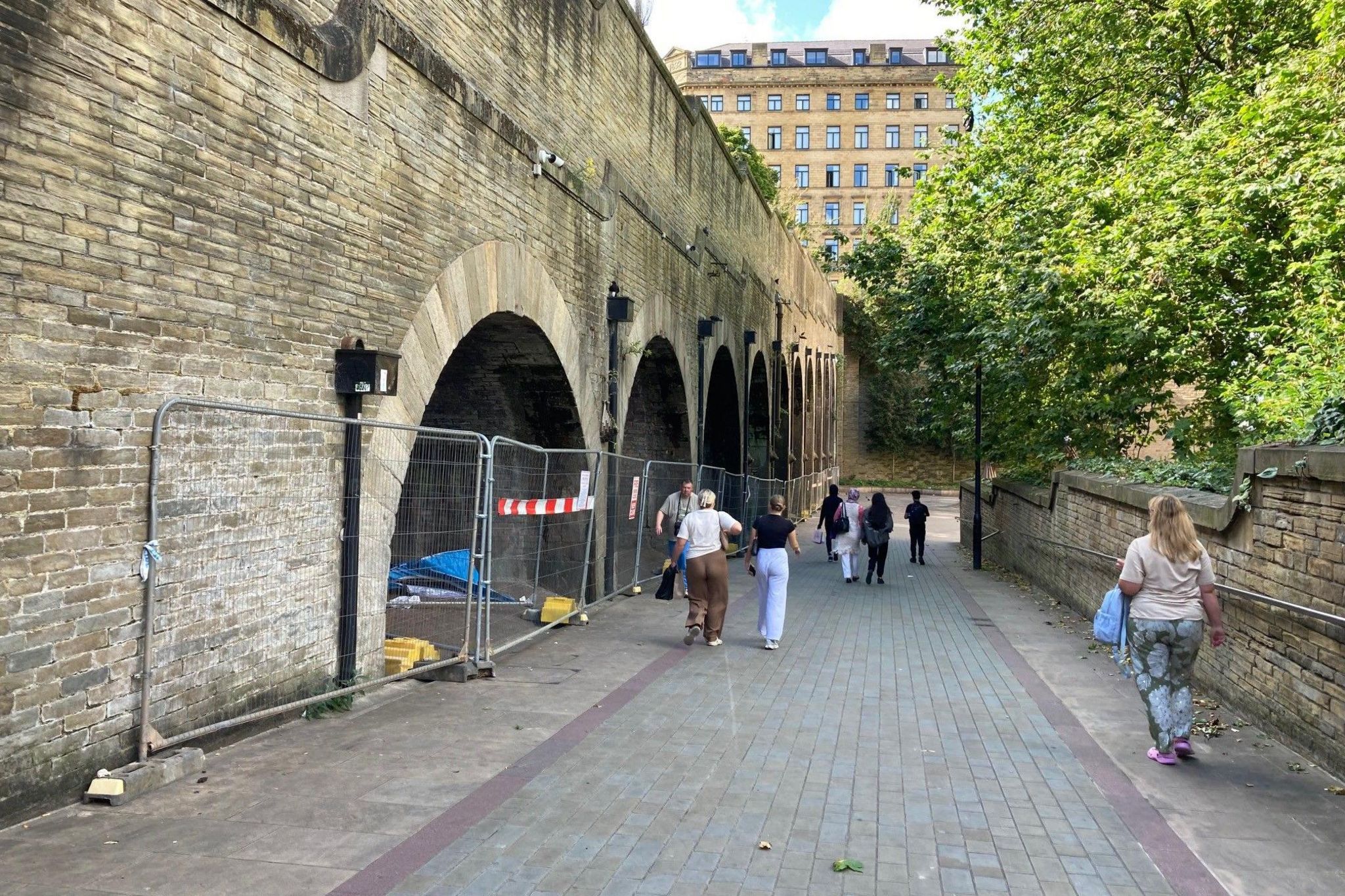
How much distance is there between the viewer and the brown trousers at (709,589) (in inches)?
387

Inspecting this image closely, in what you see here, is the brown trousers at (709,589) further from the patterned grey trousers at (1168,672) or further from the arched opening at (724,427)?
the arched opening at (724,427)

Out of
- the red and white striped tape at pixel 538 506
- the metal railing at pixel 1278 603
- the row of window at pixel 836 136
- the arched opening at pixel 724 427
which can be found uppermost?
the row of window at pixel 836 136

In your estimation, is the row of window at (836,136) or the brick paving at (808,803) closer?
the brick paving at (808,803)

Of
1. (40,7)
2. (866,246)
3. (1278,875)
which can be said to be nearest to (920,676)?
(1278,875)

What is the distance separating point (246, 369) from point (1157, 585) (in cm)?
544

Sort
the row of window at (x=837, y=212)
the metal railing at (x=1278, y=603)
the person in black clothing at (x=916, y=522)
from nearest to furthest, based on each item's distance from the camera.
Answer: the metal railing at (x=1278, y=603) < the person in black clothing at (x=916, y=522) < the row of window at (x=837, y=212)

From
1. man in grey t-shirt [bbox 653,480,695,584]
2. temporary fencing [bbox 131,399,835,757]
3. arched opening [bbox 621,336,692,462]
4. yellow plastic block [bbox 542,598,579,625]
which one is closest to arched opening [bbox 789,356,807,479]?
arched opening [bbox 621,336,692,462]

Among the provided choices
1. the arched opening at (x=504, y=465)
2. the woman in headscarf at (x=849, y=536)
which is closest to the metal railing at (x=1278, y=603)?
the arched opening at (x=504, y=465)

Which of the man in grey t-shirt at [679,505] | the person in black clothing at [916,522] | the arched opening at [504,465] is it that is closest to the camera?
the arched opening at [504,465]

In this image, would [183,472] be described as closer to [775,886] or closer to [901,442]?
[775,886]

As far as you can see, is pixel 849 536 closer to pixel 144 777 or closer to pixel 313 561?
pixel 313 561

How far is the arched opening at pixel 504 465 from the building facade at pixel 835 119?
61.8 meters

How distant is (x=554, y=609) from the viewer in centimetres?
1042

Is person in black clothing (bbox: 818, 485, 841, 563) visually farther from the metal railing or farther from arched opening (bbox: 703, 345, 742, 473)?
the metal railing
